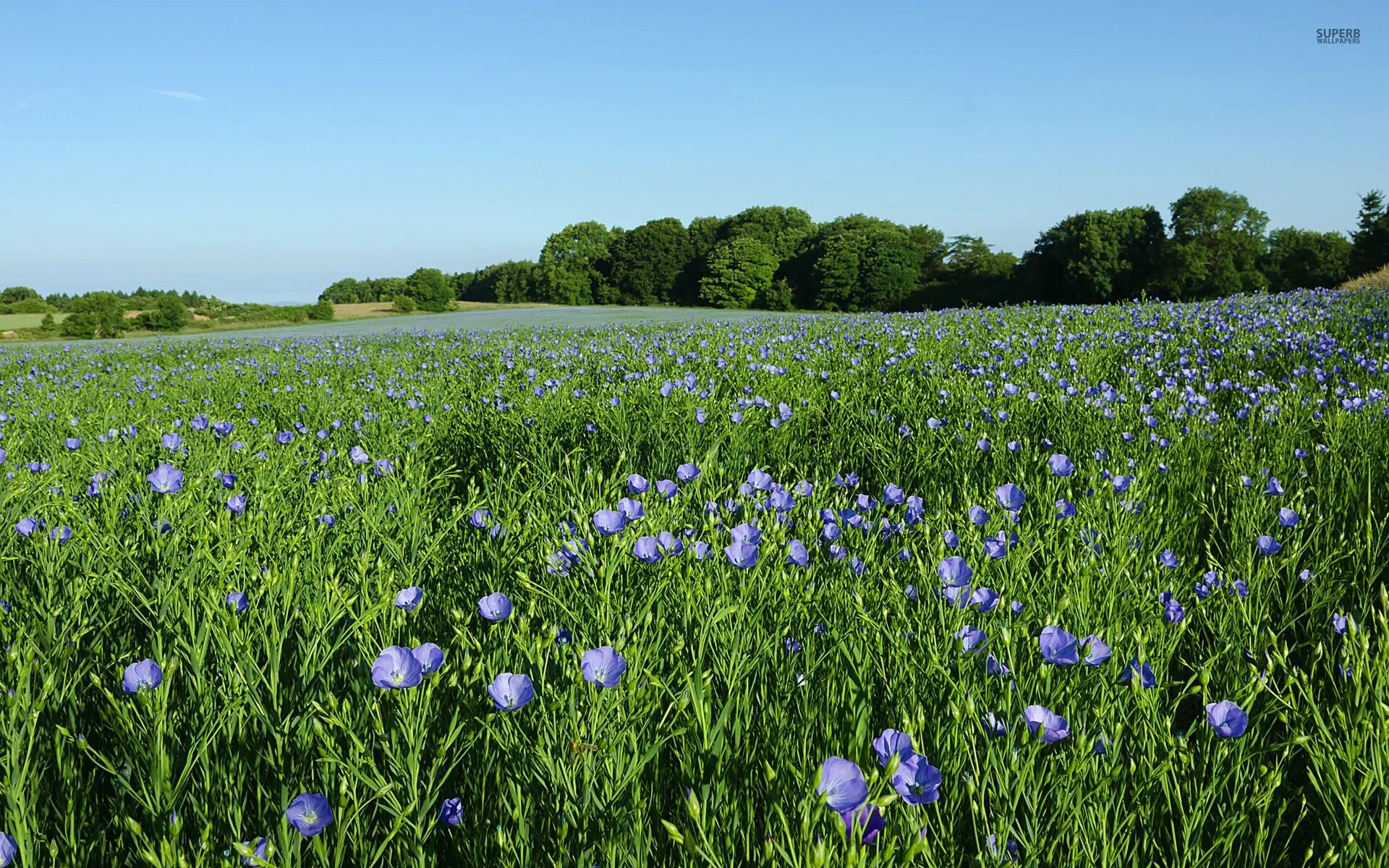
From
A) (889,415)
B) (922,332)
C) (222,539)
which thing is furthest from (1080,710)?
(922,332)

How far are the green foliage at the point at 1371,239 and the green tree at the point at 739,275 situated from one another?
132ft

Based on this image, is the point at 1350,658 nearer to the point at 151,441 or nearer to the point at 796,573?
the point at 796,573

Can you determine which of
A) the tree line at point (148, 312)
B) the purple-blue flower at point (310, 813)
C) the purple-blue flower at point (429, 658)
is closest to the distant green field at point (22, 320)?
the tree line at point (148, 312)

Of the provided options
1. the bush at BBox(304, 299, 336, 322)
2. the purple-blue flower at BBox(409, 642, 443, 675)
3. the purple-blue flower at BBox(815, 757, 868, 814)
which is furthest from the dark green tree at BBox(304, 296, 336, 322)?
the purple-blue flower at BBox(815, 757, 868, 814)

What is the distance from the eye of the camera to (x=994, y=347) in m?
7.16

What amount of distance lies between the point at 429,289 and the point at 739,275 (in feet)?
88.5

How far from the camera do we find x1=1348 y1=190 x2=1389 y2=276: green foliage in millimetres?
36094

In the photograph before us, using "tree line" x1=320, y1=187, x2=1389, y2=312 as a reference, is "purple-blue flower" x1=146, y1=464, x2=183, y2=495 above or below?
below

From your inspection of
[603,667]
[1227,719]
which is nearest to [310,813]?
[603,667]

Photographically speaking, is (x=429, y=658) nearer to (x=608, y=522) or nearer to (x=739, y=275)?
(x=608, y=522)

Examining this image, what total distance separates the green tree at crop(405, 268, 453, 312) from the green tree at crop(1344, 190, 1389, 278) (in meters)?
48.3

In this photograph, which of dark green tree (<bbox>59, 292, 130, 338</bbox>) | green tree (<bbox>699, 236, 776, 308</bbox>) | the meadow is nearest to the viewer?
the meadow

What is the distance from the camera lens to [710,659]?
1.81m

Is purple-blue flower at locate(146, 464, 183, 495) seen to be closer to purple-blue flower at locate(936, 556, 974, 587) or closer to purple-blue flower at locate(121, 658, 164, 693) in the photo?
purple-blue flower at locate(121, 658, 164, 693)
